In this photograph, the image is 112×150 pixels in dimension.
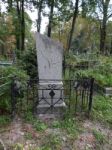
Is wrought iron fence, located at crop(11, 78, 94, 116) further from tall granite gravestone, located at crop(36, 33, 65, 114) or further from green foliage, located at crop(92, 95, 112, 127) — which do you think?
green foliage, located at crop(92, 95, 112, 127)

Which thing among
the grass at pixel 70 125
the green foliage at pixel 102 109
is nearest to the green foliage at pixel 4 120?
the grass at pixel 70 125

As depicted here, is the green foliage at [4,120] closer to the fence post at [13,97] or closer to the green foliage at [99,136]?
the fence post at [13,97]

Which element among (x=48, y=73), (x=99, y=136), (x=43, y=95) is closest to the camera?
(x=99, y=136)

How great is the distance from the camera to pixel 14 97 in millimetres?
4691

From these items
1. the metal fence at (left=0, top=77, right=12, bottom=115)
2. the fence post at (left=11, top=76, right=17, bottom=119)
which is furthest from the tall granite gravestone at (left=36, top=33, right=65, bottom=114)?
the metal fence at (left=0, top=77, right=12, bottom=115)

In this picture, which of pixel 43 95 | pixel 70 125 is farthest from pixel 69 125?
pixel 43 95

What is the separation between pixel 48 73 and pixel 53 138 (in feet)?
5.49

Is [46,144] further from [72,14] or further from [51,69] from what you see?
[72,14]

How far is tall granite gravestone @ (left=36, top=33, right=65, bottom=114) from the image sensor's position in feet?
16.4

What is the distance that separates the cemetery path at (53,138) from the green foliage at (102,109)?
1.36ft

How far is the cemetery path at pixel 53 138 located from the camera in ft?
12.6

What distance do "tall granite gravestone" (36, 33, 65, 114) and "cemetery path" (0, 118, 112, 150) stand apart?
0.69 meters

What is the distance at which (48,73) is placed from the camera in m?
5.19

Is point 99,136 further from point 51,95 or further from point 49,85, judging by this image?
point 49,85
